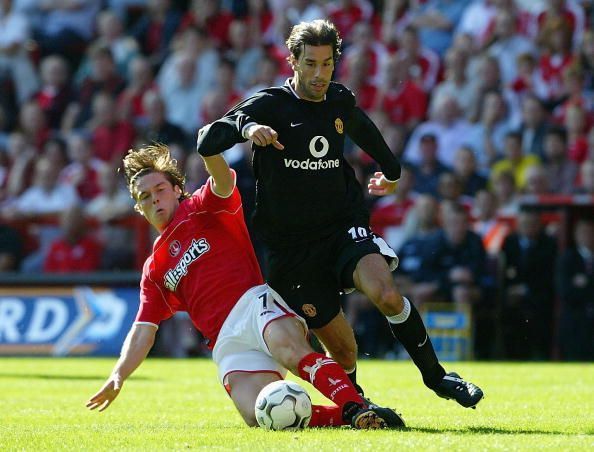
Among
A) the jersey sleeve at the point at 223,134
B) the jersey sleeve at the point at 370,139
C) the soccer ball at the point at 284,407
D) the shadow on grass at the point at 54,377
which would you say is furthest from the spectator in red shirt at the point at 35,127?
the soccer ball at the point at 284,407

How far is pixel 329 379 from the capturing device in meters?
6.52

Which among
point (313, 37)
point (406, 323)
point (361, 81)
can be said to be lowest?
point (406, 323)

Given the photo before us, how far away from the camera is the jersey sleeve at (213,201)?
7.30 m

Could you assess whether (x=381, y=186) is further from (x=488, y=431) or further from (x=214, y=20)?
(x=214, y=20)

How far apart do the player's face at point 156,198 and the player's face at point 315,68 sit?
3.57ft

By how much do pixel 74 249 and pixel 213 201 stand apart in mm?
9040

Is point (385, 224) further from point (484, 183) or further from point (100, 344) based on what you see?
point (100, 344)

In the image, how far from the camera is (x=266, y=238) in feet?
24.5

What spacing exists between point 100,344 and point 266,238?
795cm

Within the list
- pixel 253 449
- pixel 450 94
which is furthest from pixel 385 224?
pixel 253 449

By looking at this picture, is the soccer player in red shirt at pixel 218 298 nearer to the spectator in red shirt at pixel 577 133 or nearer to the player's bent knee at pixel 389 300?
the player's bent knee at pixel 389 300

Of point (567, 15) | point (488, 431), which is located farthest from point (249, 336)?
point (567, 15)

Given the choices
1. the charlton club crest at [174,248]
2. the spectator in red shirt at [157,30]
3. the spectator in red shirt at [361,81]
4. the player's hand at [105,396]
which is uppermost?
the spectator in red shirt at [157,30]

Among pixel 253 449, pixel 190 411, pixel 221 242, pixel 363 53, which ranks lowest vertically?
pixel 190 411
